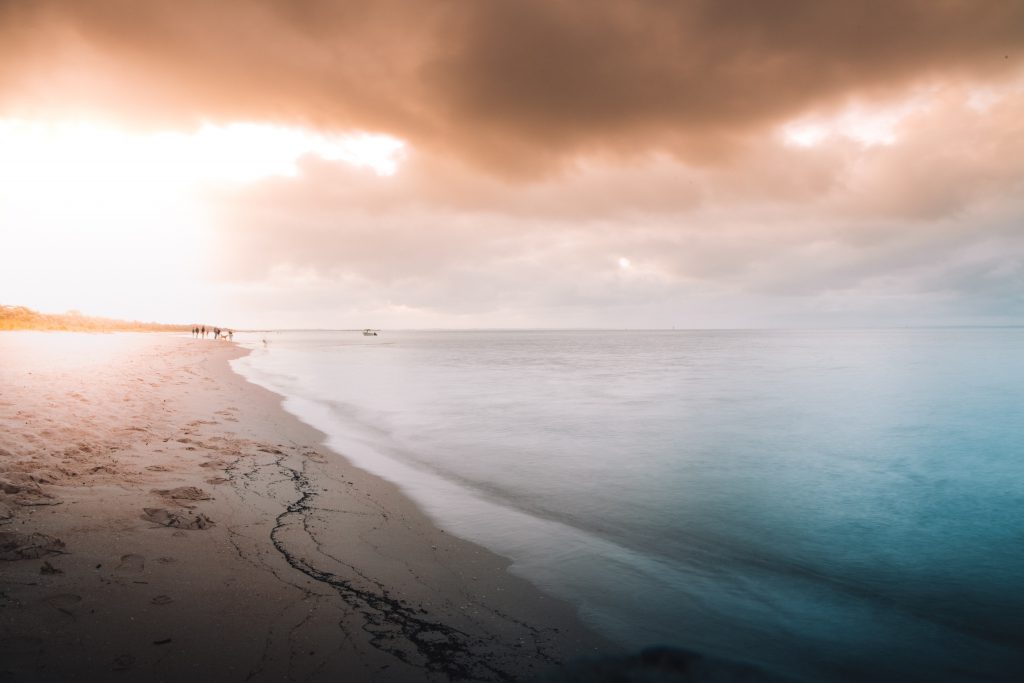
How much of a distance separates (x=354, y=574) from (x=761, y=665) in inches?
186

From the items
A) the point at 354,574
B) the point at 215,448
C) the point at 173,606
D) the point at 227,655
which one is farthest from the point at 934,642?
the point at 215,448

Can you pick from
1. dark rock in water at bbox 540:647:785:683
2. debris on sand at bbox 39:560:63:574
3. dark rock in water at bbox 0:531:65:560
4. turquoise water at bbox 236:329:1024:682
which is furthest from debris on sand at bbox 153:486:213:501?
dark rock in water at bbox 540:647:785:683

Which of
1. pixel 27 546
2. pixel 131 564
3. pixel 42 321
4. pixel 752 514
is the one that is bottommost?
pixel 752 514

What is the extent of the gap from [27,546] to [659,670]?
714cm

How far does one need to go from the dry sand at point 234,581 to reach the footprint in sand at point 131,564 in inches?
1.0

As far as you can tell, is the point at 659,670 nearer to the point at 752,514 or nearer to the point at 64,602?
the point at 64,602

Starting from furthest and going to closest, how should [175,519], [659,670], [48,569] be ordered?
[175,519], [48,569], [659,670]

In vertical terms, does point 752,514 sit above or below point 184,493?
below

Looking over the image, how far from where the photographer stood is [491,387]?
35062mm

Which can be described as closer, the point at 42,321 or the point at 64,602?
the point at 64,602

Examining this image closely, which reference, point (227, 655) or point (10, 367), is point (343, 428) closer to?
point (227, 655)

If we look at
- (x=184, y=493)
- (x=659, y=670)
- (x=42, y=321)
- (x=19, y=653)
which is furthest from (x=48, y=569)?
(x=42, y=321)

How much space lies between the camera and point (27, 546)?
18.5ft

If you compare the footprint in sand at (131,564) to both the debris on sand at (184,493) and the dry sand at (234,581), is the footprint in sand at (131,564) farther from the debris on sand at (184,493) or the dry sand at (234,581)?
the debris on sand at (184,493)
